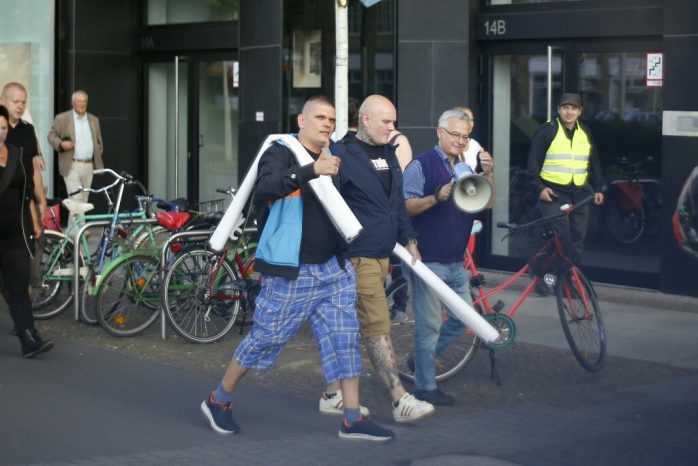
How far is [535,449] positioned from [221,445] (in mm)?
1648

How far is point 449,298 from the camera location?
7.59m

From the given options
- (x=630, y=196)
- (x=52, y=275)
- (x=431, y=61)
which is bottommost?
(x=52, y=275)

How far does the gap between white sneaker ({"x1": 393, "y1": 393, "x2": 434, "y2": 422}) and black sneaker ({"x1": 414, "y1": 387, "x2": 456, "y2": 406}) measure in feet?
1.12

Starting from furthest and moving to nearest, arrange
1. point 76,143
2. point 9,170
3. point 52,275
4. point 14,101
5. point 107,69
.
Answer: point 107,69
point 76,143
point 52,275
point 14,101
point 9,170

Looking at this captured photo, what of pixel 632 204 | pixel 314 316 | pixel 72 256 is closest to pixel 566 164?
pixel 632 204

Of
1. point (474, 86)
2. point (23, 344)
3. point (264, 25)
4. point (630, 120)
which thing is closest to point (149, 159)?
point (264, 25)

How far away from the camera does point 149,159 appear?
18609 mm

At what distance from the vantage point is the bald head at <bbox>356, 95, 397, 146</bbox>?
7500 mm

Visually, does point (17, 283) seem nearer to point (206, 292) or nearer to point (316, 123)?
point (206, 292)

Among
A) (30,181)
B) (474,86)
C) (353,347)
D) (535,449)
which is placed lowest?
(535,449)

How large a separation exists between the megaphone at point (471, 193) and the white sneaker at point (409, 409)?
1.16m

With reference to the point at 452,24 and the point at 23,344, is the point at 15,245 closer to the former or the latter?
the point at 23,344

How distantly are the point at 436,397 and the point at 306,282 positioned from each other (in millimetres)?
1391

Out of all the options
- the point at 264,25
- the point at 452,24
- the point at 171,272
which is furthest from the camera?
the point at 264,25
